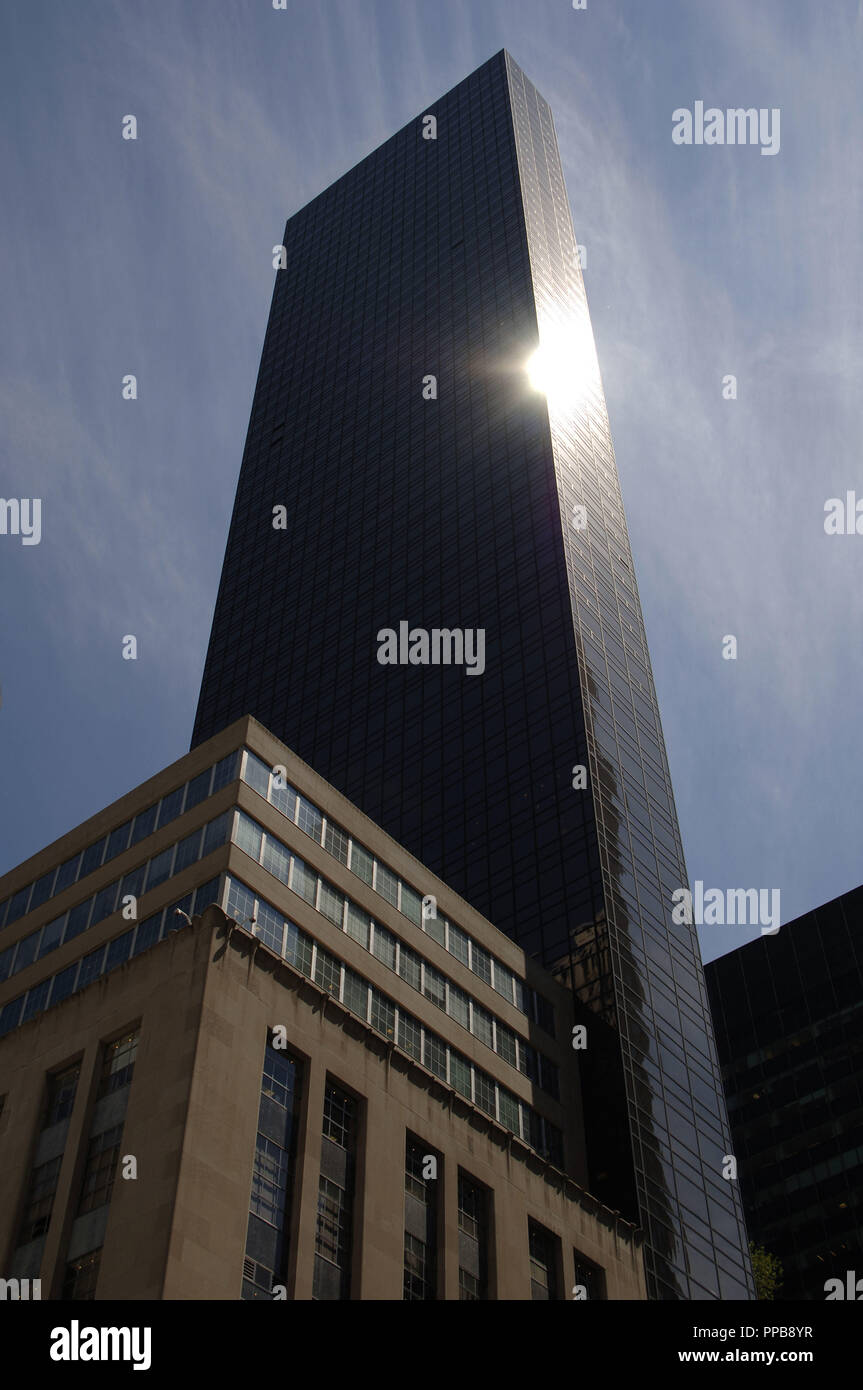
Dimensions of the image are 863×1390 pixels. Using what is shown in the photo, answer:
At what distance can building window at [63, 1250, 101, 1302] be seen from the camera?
36906 millimetres

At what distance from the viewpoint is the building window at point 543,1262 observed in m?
48.9

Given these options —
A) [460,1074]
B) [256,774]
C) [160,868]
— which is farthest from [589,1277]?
[256,774]

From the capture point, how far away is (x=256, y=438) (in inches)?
6334

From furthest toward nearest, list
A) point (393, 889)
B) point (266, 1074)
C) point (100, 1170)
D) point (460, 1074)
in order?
1. point (393, 889)
2. point (460, 1074)
3. point (266, 1074)
4. point (100, 1170)

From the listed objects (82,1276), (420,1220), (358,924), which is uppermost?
(358,924)

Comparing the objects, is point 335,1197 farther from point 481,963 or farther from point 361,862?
point 481,963

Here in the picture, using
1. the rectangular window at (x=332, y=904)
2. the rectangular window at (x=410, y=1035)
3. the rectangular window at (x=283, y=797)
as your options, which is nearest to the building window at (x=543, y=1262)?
the rectangular window at (x=410, y=1035)

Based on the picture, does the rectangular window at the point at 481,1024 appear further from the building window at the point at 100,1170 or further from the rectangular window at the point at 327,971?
the building window at the point at 100,1170

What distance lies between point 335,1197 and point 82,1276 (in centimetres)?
830

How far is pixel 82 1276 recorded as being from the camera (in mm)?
37438

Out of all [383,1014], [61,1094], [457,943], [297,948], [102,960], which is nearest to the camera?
[61,1094]

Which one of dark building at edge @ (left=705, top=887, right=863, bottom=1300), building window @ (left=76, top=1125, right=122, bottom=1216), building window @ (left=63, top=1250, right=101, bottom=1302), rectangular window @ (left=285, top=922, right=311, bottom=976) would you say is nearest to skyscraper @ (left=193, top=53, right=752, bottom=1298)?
rectangular window @ (left=285, top=922, right=311, bottom=976)

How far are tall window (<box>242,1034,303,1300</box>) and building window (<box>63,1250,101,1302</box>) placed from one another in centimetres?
408
